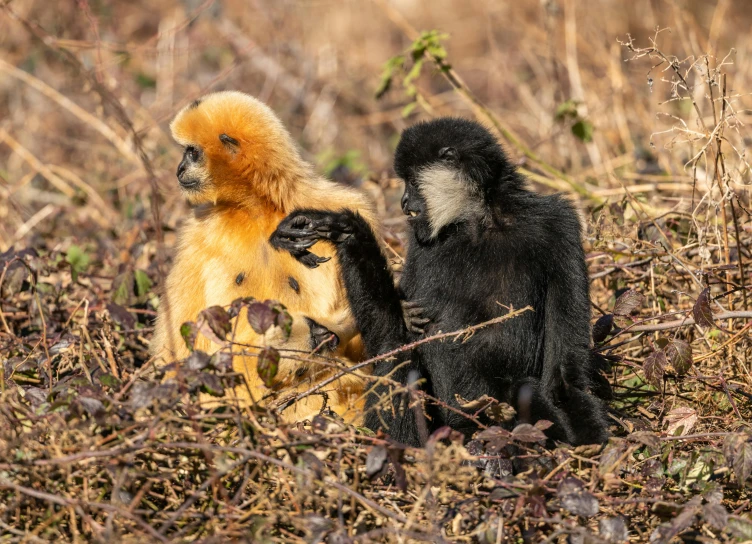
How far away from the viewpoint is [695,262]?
503 centimetres

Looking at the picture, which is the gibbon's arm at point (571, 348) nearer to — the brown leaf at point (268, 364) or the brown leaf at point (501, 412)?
the brown leaf at point (501, 412)

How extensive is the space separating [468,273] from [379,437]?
44.9 inches

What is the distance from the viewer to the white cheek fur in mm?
4039

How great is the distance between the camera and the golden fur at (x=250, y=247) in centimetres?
423

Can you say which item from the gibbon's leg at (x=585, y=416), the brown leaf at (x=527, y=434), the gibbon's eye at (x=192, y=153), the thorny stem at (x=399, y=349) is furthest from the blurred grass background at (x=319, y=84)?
the brown leaf at (x=527, y=434)

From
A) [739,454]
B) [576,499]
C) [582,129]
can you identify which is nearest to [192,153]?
[576,499]

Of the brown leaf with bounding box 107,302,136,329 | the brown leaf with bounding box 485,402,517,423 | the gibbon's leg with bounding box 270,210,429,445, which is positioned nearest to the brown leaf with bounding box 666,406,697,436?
the brown leaf with bounding box 485,402,517,423

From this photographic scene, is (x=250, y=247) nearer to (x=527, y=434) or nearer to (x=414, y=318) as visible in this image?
(x=414, y=318)

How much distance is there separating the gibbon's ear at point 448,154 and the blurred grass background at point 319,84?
2.07 metres

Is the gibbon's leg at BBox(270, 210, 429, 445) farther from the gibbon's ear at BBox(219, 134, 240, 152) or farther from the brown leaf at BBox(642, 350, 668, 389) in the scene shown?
the brown leaf at BBox(642, 350, 668, 389)

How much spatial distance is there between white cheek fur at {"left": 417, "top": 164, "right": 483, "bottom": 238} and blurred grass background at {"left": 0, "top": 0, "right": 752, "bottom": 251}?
202cm

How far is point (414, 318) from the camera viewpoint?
13.5 ft

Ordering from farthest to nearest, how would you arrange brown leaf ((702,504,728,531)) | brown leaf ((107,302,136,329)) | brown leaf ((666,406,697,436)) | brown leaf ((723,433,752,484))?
brown leaf ((107,302,136,329)) < brown leaf ((666,406,697,436)) < brown leaf ((723,433,752,484)) < brown leaf ((702,504,728,531))

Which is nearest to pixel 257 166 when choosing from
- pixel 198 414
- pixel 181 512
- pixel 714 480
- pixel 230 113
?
pixel 230 113
